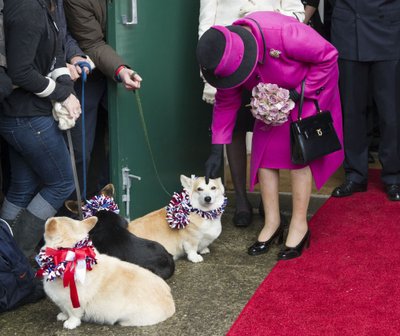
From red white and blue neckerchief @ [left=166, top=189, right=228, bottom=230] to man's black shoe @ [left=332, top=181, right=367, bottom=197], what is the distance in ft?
4.47

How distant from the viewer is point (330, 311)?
3100mm

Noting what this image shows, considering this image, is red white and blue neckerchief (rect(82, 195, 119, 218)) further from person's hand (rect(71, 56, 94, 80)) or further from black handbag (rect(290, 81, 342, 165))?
black handbag (rect(290, 81, 342, 165))

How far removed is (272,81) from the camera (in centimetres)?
350

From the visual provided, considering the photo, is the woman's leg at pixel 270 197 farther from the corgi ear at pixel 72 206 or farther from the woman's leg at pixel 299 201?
the corgi ear at pixel 72 206

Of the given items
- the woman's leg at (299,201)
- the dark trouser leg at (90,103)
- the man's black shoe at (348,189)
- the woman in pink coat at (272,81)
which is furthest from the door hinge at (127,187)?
the man's black shoe at (348,189)

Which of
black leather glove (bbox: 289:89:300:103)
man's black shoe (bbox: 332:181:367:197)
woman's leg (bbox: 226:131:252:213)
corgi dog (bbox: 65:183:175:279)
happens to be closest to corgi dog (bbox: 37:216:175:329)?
corgi dog (bbox: 65:183:175:279)

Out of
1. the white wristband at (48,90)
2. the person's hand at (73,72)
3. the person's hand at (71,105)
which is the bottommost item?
the person's hand at (71,105)

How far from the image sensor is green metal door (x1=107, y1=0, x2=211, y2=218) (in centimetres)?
384

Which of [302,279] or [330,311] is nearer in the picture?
[330,311]

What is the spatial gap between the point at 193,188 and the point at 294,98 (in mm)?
723

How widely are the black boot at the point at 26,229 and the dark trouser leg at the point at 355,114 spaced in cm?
230

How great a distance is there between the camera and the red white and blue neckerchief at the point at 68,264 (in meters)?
2.84

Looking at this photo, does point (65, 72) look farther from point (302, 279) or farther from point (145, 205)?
point (302, 279)

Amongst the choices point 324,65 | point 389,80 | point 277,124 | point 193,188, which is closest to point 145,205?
point 193,188
